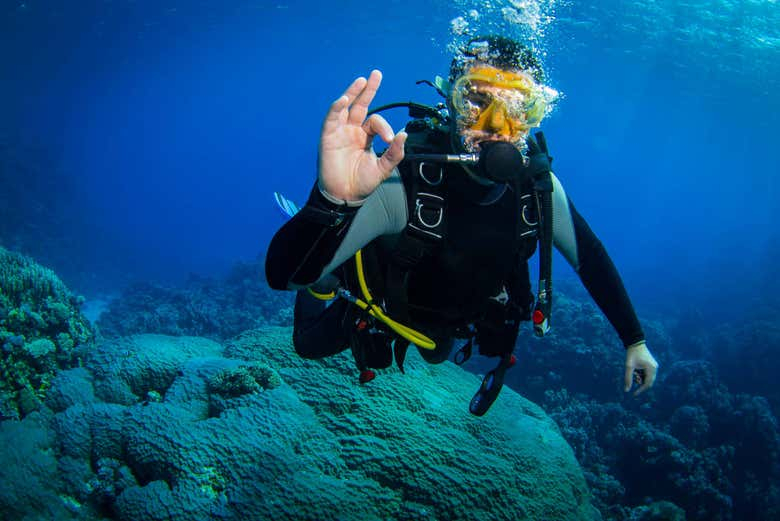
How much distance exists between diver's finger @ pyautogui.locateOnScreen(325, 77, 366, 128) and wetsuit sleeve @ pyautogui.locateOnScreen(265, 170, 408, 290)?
1.09 ft

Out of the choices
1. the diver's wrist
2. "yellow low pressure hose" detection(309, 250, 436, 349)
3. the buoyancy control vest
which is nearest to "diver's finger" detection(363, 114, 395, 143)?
the diver's wrist

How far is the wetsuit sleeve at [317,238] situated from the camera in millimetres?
1905

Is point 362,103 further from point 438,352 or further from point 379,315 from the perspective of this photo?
point 438,352

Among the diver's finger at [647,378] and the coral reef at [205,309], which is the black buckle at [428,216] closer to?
the diver's finger at [647,378]

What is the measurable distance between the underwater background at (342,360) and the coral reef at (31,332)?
0.11 feet

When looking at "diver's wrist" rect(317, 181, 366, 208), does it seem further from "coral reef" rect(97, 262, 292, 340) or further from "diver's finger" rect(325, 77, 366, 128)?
"coral reef" rect(97, 262, 292, 340)

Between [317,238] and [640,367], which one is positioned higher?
[317,238]

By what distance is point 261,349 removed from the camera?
203 inches

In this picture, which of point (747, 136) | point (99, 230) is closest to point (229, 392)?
point (99, 230)

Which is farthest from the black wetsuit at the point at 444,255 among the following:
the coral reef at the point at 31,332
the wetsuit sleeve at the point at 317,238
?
the coral reef at the point at 31,332

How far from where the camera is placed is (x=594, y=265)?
3.26 m

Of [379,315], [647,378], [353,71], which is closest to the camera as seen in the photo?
[379,315]

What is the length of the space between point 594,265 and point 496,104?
1618mm

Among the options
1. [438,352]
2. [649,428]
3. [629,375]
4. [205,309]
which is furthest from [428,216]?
[205,309]
